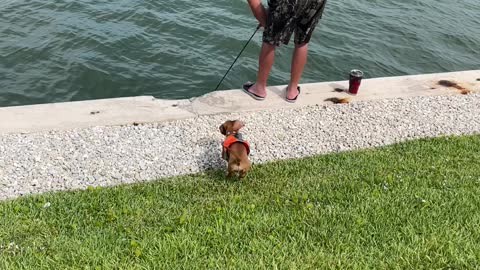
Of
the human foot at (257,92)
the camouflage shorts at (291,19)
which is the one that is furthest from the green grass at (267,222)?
the camouflage shorts at (291,19)

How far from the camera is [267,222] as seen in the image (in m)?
3.70

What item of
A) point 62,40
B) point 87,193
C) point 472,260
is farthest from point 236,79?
point 472,260

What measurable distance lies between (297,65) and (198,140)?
4.79ft

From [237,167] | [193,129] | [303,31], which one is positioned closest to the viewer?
[237,167]

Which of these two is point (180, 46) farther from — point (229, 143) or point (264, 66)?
point (229, 143)

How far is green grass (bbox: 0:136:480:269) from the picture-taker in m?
3.31

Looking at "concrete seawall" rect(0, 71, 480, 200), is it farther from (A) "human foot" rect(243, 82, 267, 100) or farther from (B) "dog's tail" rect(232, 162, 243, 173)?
(B) "dog's tail" rect(232, 162, 243, 173)

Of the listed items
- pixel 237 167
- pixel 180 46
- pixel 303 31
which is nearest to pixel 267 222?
pixel 237 167

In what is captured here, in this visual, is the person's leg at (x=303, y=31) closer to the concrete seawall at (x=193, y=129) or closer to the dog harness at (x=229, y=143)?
the concrete seawall at (x=193, y=129)

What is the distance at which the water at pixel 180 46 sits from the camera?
718 cm

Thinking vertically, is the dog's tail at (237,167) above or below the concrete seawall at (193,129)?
above

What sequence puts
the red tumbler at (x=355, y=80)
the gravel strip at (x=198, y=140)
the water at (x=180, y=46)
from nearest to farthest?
the gravel strip at (x=198, y=140)
the red tumbler at (x=355, y=80)
the water at (x=180, y=46)

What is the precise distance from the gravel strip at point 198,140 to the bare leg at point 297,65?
252 mm

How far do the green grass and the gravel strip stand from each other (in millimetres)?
272
